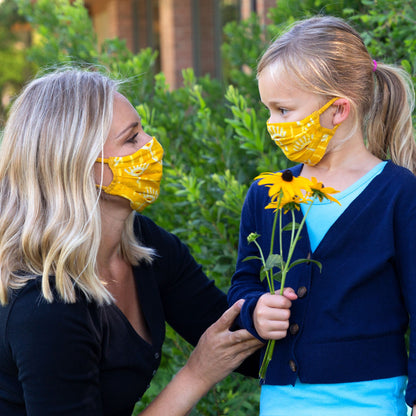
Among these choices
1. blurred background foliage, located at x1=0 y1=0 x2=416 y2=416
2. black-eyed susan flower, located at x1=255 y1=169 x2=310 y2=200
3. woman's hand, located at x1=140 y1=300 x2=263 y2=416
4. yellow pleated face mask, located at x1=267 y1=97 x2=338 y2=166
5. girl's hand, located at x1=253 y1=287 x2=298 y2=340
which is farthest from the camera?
blurred background foliage, located at x1=0 y1=0 x2=416 y2=416

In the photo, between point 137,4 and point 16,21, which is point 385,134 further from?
point 16,21

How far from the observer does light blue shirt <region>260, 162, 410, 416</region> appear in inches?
76.8

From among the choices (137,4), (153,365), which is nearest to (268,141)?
(153,365)

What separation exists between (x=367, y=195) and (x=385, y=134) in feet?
1.14

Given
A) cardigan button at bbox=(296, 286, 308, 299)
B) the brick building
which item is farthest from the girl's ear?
the brick building

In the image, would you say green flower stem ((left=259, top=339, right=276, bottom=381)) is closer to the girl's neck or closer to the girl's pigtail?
the girl's neck

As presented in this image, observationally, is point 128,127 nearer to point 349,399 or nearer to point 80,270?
point 80,270

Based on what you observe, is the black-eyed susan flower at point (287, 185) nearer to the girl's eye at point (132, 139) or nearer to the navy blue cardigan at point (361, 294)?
the navy blue cardigan at point (361, 294)

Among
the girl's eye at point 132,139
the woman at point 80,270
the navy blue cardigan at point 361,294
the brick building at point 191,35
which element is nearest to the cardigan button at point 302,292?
the navy blue cardigan at point 361,294

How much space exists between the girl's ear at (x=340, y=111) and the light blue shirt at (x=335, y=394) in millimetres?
183

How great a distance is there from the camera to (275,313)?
1.94m

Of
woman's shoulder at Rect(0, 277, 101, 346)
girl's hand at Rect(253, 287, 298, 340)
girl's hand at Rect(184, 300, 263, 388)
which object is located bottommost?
girl's hand at Rect(184, 300, 263, 388)

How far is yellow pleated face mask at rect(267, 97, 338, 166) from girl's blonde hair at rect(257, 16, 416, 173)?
89 millimetres

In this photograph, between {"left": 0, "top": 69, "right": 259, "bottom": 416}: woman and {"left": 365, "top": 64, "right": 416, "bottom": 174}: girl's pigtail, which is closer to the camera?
{"left": 0, "top": 69, "right": 259, "bottom": 416}: woman
